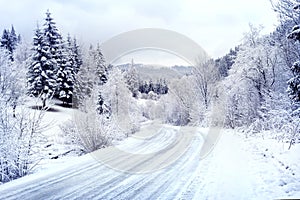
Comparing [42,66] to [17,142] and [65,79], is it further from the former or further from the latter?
[17,142]

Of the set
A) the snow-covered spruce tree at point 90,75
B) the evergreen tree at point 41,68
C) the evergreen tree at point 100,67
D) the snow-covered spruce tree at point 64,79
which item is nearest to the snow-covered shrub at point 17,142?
the evergreen tree at point 41,68

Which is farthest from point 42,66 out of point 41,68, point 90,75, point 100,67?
point 100,67

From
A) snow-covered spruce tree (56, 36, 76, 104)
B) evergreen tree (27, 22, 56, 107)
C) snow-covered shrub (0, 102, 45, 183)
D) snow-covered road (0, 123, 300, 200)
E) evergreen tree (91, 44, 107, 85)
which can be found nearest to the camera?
snow-covered road (0, 123, 300, 200)

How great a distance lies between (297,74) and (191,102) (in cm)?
3493

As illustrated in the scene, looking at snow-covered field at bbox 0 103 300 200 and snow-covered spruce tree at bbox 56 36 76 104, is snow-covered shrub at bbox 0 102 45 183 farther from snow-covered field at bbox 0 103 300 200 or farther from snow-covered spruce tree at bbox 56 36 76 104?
snow-covered spruce tree at bbox 56 36 76 104

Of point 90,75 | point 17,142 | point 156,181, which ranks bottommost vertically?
point 156,181

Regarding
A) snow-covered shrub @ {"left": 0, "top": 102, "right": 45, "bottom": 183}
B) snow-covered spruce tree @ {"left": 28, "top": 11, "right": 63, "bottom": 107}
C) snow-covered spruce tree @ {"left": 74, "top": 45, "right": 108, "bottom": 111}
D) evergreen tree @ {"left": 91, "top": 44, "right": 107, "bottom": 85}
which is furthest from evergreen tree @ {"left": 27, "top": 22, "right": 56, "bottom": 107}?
snow-covered shrub @ {"left": 0, "top": 102, "right": 45, "bottom": 183}

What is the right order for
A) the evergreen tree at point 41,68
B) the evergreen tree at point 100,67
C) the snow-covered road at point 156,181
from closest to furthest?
the snow-covered road at point 156,181 → the evergreen tree at point 41,68 → the evergreen tree at point 100,67

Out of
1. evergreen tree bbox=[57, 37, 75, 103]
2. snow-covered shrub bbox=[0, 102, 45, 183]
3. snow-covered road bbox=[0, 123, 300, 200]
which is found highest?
evergreen tree bbox=[57, 37, 75, 103]

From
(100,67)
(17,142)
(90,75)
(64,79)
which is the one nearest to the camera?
(17,142)

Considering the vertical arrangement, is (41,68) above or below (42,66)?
below

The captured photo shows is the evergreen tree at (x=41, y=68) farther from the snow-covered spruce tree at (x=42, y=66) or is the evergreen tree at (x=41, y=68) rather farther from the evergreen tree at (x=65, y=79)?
the evergreen tree at (x=65, y=79)

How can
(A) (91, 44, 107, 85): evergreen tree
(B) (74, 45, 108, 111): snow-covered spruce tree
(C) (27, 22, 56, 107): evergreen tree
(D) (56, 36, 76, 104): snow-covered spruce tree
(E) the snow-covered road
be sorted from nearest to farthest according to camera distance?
(E) the snow-covered road, (C) (27, 22, 56, 107): evergreen tree, (D) (56, 36, 76, 104): snow-covered spruce tree, (B) (74, 45, 108, 111): snow-covered spruce tree, (A) (91, 44, 107, 85): evergreen tree

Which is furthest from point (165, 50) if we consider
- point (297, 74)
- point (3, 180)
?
point (3, 180)
